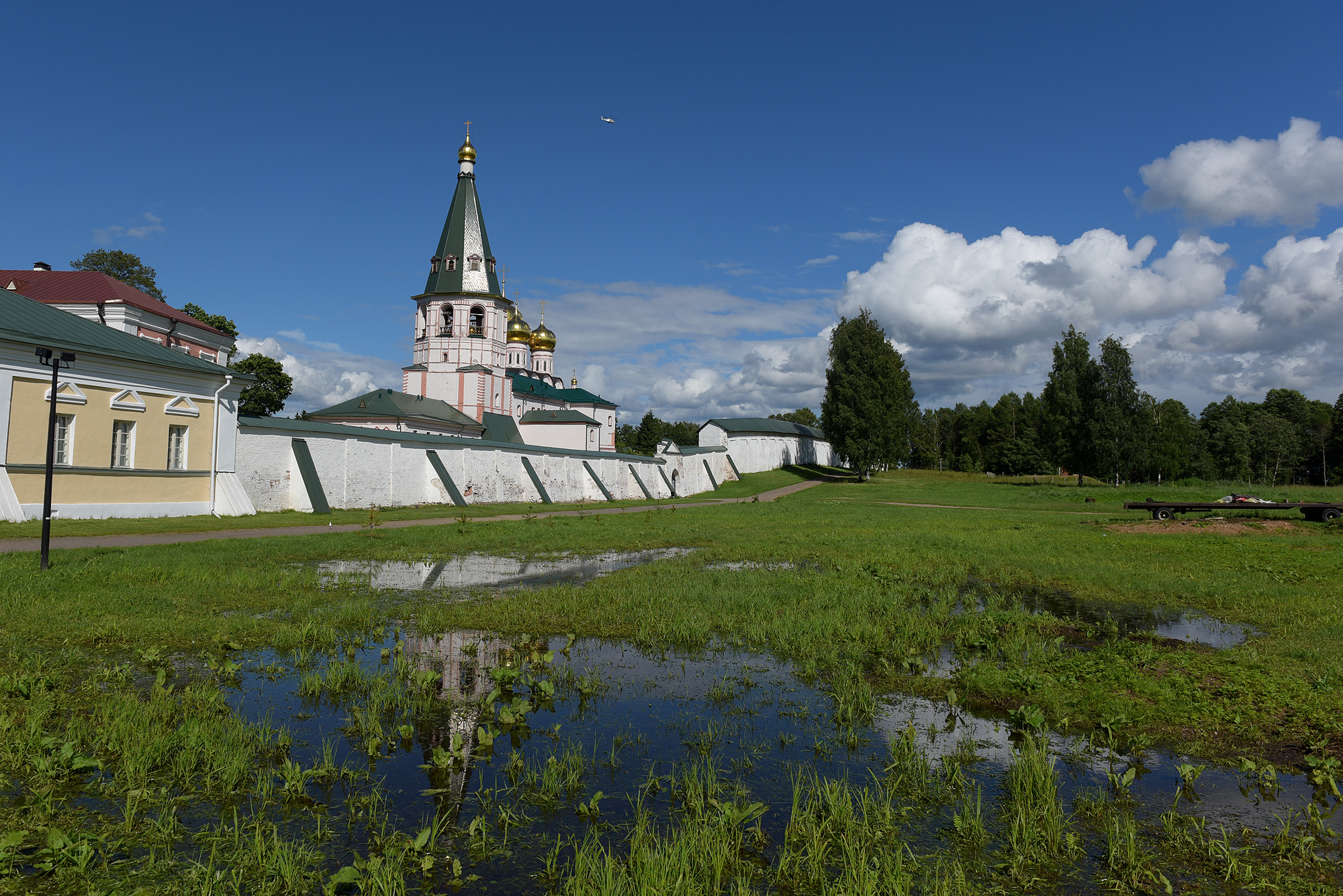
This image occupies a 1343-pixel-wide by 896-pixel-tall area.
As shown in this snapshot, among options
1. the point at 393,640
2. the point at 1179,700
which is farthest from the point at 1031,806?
the point at 393,640

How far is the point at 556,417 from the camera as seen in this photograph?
57.8 meters

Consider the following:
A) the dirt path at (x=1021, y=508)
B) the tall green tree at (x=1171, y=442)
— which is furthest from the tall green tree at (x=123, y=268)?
the tall green tree at (x=1171, y=442)

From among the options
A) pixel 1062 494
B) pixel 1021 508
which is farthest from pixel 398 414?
pixel 1062 494

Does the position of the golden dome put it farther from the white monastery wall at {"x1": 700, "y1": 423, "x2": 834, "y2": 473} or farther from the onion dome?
the white monastery wall at {"x1": 700, "y1": 423, "x2": 834, "y2": 473}

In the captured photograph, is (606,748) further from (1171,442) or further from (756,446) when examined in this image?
(1171,442)

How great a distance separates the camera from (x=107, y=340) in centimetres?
1998

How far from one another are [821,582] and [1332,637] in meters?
5.95

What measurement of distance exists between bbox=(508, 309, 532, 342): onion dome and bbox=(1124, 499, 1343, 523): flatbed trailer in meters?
54.5

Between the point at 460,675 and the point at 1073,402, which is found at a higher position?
the point at 1073,402

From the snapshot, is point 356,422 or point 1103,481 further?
point 1103,481

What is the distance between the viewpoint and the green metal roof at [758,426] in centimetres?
7675

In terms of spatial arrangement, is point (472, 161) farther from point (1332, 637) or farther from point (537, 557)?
point (1332, 637)

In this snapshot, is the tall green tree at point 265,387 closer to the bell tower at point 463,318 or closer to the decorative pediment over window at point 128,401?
the bell tower at point 463,318

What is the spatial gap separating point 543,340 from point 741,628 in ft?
229
